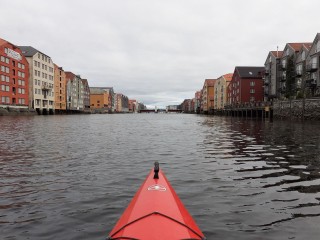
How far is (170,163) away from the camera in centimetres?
1098

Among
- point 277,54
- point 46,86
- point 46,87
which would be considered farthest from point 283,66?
point 46,86

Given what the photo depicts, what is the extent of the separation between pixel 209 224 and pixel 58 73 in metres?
114

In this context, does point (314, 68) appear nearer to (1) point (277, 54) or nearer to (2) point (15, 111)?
(1) point (277, 54)

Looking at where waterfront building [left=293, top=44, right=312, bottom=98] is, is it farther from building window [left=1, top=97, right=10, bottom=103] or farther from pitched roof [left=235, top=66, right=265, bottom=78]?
building window [left=1, top=97, right=10, bottom=103]

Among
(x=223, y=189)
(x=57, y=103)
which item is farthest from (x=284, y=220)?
(x=57, y=103)

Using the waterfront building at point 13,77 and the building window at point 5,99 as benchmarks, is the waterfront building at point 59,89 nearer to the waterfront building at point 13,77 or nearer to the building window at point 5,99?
the waterfront building at point 13,77

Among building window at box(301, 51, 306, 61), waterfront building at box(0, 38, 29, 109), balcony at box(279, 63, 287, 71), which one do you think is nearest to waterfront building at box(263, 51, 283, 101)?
balcony at box(279, 63, 287, 71)

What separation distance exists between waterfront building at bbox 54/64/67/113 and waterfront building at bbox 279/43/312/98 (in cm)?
7486

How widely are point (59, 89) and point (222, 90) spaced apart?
64.0 meters

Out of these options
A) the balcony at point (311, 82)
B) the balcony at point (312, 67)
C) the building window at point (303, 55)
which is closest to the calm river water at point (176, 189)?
the balcony at point (311, 82)

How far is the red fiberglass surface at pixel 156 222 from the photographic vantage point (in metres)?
3.36

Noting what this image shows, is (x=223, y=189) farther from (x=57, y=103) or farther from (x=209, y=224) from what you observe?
(x=57, y=103)

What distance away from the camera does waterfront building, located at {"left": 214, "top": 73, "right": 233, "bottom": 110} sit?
110 metres

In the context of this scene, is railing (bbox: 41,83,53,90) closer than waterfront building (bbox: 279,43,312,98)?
No
